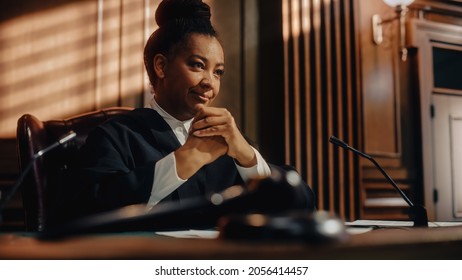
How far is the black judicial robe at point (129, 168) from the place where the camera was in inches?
32.1

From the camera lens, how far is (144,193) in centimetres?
82

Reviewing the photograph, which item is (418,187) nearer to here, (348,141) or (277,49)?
A: (348,141)

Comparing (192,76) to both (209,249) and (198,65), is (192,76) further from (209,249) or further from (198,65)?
(209,249)

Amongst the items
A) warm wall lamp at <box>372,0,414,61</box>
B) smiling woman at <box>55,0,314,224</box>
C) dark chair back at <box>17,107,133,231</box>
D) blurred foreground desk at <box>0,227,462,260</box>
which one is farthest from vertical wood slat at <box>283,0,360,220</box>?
blurred foreground desk at <box>0,227,462,260</box>

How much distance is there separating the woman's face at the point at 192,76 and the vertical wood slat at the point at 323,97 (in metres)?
0.67

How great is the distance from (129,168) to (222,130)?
188 mm

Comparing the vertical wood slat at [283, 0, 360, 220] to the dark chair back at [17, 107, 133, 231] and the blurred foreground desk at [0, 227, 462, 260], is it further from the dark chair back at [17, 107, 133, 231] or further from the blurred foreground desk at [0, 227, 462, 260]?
the blurred foreground desk at [0, 227, 462, 260]

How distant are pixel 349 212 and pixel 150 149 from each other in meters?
0.92

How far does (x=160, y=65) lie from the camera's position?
106cm

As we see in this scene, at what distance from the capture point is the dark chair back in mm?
939

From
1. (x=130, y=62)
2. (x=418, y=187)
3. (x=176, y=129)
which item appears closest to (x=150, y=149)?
(x=176, y=129)

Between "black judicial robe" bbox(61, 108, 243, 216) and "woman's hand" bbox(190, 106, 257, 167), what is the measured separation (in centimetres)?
6

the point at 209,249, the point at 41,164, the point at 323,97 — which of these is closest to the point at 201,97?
the point at 41,164

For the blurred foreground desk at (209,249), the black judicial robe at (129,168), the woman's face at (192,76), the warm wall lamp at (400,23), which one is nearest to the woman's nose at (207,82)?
the woman's face at (192,76)
